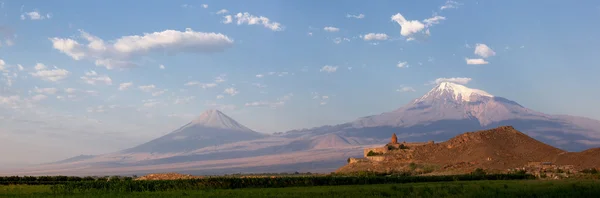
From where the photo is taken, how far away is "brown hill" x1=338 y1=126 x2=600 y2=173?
7450 centimetres

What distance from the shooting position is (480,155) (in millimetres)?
84688

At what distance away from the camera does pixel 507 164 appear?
76.2m

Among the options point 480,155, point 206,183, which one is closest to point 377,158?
point 480,155

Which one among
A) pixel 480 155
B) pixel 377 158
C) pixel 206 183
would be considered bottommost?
pixel 206 183

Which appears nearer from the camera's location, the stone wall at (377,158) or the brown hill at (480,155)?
the brown hill at (480,155)

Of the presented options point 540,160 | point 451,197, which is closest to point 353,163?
point 540,160

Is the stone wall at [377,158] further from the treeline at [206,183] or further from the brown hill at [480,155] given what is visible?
the treeline at [206,183]

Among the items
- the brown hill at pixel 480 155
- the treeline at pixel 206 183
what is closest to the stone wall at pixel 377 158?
the brown hill at pixel 480 155

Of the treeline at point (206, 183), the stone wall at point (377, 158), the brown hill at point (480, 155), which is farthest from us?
the stone wall at point (377, 158)

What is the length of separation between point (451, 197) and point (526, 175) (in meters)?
30.8

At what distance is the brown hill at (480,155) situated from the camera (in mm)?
74500

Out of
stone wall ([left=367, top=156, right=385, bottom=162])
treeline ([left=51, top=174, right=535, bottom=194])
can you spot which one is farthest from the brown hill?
treeline ([left=51, top=174, right=535, bottom=194])

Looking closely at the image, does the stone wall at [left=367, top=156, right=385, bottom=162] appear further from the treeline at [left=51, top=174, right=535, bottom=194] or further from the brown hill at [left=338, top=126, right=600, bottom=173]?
the treeline at [left=51, top=174, right=535, bottom=194]

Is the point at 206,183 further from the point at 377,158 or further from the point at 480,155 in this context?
the point at 377,158
